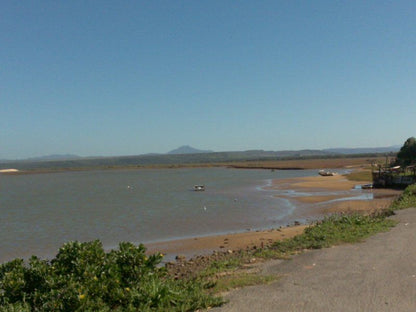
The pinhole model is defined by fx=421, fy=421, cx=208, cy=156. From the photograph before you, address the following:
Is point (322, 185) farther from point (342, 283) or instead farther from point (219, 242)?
point (342, 283)

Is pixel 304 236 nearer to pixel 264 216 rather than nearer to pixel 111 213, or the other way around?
pixel 264 216

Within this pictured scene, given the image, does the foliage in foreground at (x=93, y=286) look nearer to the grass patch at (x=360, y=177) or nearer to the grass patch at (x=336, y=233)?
the grass patch at (x=336, y=233)

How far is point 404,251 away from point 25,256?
1557 cm

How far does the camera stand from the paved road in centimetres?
739

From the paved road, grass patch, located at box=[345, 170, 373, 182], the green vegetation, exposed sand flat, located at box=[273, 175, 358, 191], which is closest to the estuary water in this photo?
exposed sand flat, located at box=[273, 175, 358, 191]

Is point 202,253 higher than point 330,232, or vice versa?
point 330,232

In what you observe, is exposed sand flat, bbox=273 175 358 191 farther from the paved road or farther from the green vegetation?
the paved road

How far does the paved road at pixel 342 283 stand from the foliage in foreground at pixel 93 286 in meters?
1.04

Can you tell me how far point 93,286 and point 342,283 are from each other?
491 centimetres

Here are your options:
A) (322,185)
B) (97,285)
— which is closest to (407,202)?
(97,285)

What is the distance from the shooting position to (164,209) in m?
34.1

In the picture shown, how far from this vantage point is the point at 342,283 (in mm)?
8578

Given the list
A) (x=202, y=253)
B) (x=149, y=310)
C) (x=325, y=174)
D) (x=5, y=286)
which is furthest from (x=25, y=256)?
(x=325, y=174)

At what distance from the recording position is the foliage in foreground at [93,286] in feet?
23.4
